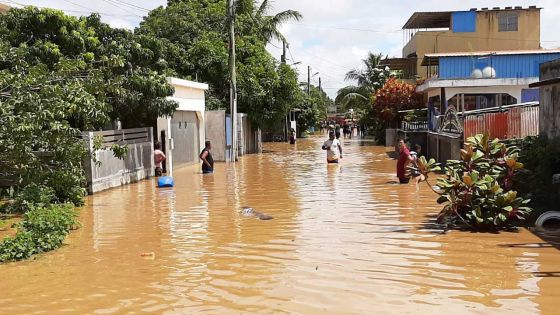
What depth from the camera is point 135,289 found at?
6.60 m

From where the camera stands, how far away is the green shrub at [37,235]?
814 cm

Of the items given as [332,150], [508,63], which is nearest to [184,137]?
[332,150]

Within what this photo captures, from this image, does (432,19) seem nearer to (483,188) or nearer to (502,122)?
(502,122)

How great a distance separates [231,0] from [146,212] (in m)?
17.4

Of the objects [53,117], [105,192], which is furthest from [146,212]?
[105,192]

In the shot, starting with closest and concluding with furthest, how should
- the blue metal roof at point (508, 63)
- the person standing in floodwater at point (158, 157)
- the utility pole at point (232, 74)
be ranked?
the person standing in floodwater at point (158, 157), the utility pole at point (232, 74), the blue metal roof at point (508, 63)

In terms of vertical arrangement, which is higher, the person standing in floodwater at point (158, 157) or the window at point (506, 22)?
the window at point (506, 22)

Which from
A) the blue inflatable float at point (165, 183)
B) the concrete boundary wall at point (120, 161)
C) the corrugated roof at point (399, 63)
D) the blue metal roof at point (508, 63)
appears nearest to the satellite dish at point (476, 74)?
the blue metal roof at point (508, 63)

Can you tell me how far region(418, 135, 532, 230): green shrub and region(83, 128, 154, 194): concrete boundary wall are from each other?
8.01m

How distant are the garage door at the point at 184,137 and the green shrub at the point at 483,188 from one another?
15.3 meters

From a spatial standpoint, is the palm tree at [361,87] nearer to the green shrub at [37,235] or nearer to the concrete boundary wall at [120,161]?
the concrete boundary wall at [120,161]

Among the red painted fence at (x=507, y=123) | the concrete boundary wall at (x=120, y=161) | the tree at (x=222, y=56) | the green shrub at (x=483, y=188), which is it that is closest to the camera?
the green shrub at (x=483, y=188)

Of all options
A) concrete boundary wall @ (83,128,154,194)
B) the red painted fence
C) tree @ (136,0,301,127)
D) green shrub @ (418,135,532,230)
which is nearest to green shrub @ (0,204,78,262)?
concrete boundary wall @ (83,128,154,194)

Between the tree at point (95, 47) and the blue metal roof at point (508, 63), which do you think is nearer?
the tree at point (95, 47)
